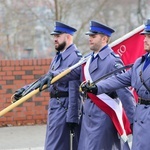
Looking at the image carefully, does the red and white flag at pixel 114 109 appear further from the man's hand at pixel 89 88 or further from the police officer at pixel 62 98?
the police officer at pixel 62 98

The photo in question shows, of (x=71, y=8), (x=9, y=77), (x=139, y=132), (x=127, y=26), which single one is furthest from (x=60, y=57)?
(x=127, y=26)

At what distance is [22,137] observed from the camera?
8.89 meters

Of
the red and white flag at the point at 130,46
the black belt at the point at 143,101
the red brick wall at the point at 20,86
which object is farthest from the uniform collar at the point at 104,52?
the red brick wall at the point at 20,86

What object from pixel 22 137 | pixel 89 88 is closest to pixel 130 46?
pixel 89 88

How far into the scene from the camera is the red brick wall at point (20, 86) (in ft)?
31.6

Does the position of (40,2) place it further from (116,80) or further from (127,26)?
(116,80)

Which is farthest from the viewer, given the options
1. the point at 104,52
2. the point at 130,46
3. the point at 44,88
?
the point at 130,46

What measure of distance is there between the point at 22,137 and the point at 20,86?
45.2 inches

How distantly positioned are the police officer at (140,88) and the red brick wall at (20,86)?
4.78 meters

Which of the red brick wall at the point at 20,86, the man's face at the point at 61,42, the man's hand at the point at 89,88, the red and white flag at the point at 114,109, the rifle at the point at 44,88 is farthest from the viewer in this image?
the red brick wall at the point at 20,86

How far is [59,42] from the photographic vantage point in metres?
6.18

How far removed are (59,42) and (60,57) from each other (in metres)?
0.17

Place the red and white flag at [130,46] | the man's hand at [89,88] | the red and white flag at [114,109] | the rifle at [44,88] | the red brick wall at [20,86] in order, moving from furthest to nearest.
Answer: the red brick wall at [20,86] → the red and white flag at [130,46] → the rifle at [44,88] → the red and white flag at [114,109] → the man's hand at [89,88]

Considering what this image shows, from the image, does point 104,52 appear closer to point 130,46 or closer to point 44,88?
point 130,46
